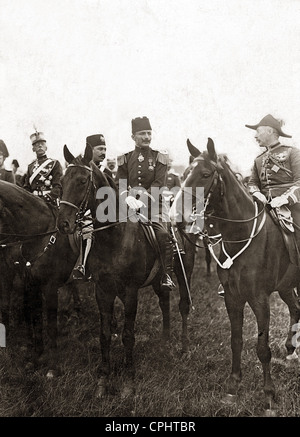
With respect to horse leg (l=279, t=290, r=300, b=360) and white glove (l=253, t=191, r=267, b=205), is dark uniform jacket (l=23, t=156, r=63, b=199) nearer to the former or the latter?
white glove (l=253, t=191, r=267, b=205)

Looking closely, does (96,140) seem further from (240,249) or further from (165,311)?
(165,311)

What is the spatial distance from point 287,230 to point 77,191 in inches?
114

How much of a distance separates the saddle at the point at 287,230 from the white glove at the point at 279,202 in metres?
0.11

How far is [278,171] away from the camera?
6.23 meters

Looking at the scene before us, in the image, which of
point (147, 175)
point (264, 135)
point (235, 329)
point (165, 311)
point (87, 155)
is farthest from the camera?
point (165, 311)

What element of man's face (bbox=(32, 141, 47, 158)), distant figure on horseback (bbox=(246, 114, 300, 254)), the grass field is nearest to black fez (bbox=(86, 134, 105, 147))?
man's face (bbox=(32, 141, 47, 158))

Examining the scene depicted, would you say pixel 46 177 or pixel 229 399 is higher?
pixel 46 177

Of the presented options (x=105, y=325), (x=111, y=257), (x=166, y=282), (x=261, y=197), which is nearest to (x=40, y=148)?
(x=111, y=257)

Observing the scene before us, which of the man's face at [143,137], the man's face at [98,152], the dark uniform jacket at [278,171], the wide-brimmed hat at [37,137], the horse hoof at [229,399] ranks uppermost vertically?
the wide-brimmed hat at [37,137]

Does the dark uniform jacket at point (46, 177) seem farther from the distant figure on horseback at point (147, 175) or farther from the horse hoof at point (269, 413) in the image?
the horse hoof at point (269, 413)

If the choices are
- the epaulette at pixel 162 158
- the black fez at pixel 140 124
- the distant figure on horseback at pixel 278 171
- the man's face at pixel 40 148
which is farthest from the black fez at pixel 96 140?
the distant figure on horseback at pixel 278 171

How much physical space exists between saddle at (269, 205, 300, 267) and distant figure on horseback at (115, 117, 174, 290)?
1634 mm

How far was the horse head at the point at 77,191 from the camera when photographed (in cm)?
516

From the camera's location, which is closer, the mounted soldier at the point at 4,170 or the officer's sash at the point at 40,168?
the officer's sash at the point at 40,168
